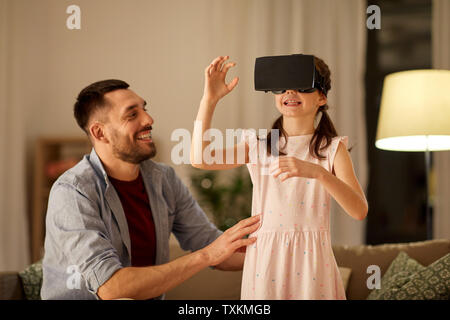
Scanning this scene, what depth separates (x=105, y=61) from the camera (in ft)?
2.83

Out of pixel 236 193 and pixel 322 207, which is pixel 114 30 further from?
pixel 322 207

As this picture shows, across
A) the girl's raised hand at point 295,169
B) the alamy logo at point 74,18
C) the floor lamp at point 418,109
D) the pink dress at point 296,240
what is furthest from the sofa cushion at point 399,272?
the alamy logo at point 74,18

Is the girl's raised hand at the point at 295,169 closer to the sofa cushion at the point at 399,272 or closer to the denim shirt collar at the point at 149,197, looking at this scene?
the denim shirt collar at the point at 149,197

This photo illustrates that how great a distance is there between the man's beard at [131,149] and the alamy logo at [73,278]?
0.76 feet

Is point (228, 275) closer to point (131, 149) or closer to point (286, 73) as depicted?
point (131, 149)

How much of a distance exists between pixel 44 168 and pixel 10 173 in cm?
8

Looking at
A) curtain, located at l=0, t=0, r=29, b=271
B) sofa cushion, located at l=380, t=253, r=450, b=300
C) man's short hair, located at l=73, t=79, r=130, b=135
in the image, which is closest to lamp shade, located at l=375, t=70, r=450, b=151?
sofa cushion, located at l=380, t=253, r=450, b=300

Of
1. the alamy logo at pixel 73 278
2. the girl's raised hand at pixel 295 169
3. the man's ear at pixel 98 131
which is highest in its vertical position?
the man's ear at pixel 98 131

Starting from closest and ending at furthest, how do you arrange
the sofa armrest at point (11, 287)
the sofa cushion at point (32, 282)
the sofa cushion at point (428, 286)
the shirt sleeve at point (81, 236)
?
the shirt sleeve at point (81, 236) < the sofa cushion at point (428, 286) < the sofa armrest at point (11, 287) < the sofa cushion at point (32, 282)

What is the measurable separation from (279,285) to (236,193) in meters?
0.26

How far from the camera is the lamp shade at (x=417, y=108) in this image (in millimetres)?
1005

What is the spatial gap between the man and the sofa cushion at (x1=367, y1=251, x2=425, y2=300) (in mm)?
610

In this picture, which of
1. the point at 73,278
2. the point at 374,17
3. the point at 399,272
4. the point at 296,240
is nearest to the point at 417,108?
the point at 374,17

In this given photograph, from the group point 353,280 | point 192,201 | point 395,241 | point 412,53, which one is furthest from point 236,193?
point 395,241
